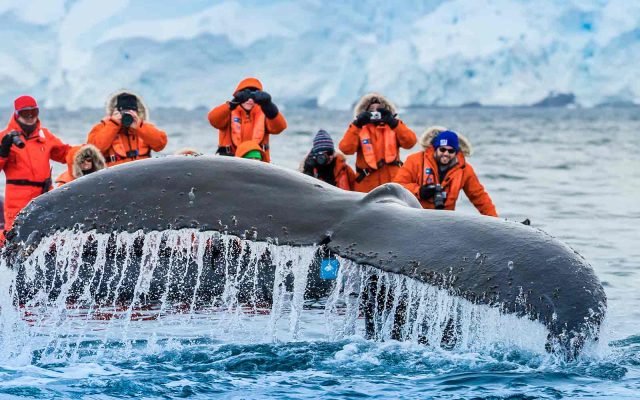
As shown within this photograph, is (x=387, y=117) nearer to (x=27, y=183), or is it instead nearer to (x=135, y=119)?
(x=135, y=119)

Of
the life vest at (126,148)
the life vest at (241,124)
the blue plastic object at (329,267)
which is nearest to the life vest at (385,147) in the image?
the life vest at (241,124)

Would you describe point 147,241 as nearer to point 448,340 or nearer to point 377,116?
point 448,340

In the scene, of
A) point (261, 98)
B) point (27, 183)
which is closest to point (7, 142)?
point (27, 183)

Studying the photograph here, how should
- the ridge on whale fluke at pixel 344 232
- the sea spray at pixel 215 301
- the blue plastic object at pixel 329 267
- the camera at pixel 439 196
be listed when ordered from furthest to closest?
the camera at pixel 439 196
the blue plastic object at pixel 329 267
the sea spray at pixel 215 301
the ridge on whale fluke at pixel 344 232

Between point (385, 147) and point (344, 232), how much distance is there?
23.8ft

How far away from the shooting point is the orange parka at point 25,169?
10008 mm

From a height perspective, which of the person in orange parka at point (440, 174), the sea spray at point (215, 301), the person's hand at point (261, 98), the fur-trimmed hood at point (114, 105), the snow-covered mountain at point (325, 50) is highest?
the snow-covered mountain at point (325, 50)

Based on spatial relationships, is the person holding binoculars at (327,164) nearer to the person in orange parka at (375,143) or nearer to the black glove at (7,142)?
the person in orange parka at (375,143)

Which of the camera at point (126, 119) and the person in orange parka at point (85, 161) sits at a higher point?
the camera at point (126, 119)

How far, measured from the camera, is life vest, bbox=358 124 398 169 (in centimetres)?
1066

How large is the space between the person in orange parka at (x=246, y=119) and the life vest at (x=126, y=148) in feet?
2.48

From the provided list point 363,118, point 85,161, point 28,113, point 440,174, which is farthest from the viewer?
point 363,118

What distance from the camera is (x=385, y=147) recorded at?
10.7m

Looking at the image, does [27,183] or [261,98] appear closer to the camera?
[27,183]
